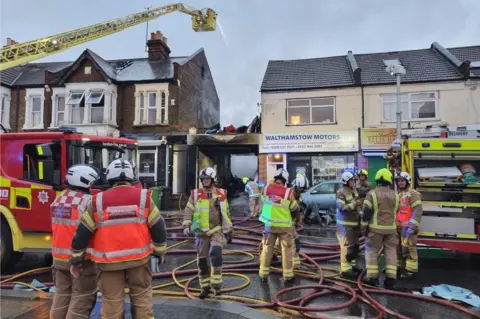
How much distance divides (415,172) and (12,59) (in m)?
18.7

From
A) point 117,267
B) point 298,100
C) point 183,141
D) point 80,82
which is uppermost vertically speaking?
point 80,82

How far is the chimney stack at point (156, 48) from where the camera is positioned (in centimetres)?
2162

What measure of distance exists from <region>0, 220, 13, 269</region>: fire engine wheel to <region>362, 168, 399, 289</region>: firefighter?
6149 millimetres

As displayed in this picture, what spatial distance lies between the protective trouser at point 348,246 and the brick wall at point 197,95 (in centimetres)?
1489

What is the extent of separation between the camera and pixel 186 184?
19031 mm

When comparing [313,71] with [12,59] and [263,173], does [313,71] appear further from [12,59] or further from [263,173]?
[12,59]

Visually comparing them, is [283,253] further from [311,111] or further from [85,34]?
[85,34]

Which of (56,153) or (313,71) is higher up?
(313,71)

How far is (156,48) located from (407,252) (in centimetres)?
1969

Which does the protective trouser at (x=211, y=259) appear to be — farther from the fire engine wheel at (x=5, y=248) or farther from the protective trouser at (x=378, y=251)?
the fire engine wheel at (x=5, y=248)

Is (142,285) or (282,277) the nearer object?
(142,285)

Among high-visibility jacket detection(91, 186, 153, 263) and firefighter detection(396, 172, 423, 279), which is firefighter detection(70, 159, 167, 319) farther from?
firefighter detection(396, 172, 423, 279)

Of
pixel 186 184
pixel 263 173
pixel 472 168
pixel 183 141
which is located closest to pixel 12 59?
pixel 183 141

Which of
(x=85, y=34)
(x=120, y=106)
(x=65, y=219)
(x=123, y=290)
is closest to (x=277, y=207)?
(x=123, y=290)
